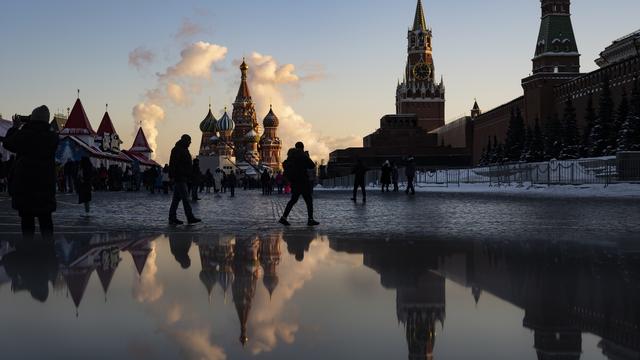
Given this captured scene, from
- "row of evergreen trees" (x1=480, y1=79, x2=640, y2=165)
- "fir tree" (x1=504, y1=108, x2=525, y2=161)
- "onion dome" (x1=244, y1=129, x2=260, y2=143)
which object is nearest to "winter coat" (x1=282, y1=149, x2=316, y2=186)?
"row of evergreen trees" (x1=480, y1=79, x2=640, y2=165)

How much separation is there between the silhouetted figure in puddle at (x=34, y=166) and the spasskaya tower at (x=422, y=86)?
401ft

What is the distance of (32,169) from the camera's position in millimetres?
7164

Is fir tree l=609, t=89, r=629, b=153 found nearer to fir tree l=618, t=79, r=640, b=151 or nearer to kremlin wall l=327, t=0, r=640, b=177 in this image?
fir tree l=618, t=79, r=640, b=151

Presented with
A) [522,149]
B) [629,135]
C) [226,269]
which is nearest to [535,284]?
[226,269]

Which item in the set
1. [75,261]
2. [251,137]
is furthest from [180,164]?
[251,137]

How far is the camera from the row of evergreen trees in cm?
3922

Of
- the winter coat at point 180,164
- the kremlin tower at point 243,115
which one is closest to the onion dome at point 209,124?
the kremlin tower at point 243,115

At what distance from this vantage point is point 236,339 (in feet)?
9.86

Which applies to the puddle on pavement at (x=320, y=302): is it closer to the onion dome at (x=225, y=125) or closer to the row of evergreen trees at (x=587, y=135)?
the row of evergreen trees at (x=587, y=135)

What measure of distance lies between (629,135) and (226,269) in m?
38.4

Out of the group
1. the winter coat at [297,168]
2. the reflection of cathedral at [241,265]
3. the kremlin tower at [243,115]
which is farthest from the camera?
the kremlin tower at [243,115]

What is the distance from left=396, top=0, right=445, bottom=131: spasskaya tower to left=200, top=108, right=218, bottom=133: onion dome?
116 ft

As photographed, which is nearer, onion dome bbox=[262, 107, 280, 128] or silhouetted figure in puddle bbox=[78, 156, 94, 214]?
silhouetted figure in puddle bbox=[78, 156, 94, 214]

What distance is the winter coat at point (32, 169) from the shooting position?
7.12 meters
